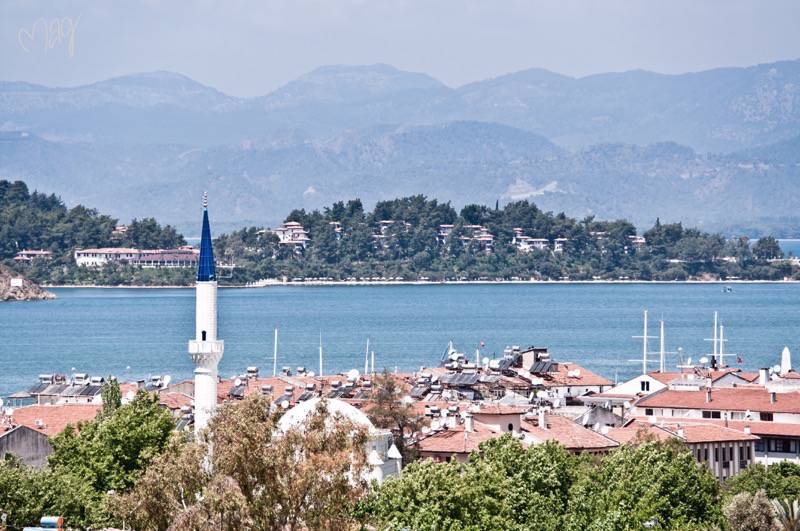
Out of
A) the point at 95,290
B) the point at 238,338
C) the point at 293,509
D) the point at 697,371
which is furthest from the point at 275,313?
the point at 293,509

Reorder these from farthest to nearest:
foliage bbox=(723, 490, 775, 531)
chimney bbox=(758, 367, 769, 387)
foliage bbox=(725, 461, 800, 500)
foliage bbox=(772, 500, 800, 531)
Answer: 1. chimney bbox=(758, 367, 769, 387)
2. foliage bbox=(725, 461, 800, 500)
3. foliage bbox=(723, 490, 775, 531)
4. foliage bbox=(772, 500, 800, 531)

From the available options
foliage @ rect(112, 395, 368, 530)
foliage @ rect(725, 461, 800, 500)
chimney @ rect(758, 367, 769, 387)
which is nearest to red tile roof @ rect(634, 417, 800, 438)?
foliage @ rect(725, 461, 800, 500)

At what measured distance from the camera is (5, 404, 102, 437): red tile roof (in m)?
38.0

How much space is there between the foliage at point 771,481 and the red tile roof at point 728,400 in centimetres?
758

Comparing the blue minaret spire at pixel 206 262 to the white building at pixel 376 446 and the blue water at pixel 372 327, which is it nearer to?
the white building at pixel 376 446

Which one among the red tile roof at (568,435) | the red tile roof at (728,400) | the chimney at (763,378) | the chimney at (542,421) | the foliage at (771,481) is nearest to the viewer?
the foliage at (771,481)

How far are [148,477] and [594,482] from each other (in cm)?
945

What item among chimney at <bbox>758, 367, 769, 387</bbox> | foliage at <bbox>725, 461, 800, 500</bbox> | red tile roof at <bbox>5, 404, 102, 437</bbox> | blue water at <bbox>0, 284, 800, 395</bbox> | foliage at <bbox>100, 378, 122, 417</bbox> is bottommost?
blue water at <bbox>0, 284, 800, 395</bbox>

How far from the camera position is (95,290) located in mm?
197375

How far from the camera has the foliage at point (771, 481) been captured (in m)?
32.8

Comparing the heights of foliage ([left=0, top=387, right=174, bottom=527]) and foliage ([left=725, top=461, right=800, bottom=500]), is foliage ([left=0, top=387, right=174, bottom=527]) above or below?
above

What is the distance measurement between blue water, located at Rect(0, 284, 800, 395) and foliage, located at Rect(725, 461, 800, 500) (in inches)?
1398

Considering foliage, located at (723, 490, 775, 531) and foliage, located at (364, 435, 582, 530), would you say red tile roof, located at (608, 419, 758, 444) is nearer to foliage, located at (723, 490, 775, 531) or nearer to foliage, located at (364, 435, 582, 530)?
foliage, located at (364, 435, 582, 530)

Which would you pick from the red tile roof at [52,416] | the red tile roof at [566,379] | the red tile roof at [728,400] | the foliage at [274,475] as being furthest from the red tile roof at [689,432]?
the foliage at [274,475]
